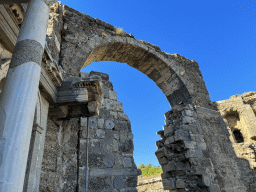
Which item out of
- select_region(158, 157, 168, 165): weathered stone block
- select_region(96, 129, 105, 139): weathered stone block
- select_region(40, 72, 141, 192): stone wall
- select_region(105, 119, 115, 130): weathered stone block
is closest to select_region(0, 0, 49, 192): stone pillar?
select_region(40, 72, 141, 192): stone wall

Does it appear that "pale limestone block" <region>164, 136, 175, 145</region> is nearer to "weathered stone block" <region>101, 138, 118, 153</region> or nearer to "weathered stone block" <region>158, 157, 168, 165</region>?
"weathered stone block" <region>158, 157, 168, 165</region>

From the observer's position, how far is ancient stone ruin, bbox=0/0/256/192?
184 centimetres

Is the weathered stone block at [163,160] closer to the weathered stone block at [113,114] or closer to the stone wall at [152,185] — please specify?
the stone wall at [152,185]

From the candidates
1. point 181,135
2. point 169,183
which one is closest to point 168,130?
point 181,135

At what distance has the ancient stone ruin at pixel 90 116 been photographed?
6.05ft

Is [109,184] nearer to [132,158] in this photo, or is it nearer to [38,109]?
[132,158]

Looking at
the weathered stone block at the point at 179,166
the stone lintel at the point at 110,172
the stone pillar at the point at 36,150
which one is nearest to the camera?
the stone pillar at the point at 36,150

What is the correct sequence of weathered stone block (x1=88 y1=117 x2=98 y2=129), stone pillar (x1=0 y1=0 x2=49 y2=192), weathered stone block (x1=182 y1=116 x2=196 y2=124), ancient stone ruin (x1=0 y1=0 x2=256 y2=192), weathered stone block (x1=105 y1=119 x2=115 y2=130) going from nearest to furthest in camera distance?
1. stone pillar (x1=0 y1=0 x2=49 y2=192)
2. ancient stone ruin (x1=0 y1=0 x2=256 y2=192)
3. weathered stone block (x1=88 y1=117 x2=98 y2=129)
4. weathered stone block (x1=105 y1=119 x2=115 y2=130)
5. weathered stone block (x1=182 y1=116 x2=196 y2=124)

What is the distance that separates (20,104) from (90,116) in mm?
1765

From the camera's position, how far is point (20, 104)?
1703mm

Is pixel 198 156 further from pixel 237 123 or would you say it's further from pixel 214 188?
pixel 237 123

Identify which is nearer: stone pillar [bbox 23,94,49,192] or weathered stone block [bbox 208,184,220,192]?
stone pillar [bbox 23,94,49,192]

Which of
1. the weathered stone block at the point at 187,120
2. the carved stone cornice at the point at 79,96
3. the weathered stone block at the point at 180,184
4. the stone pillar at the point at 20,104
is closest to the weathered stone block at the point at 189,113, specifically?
the weathered stone block at the point at 187,120

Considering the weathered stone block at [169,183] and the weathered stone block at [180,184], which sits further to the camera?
the weathered stone block at [169,183]
